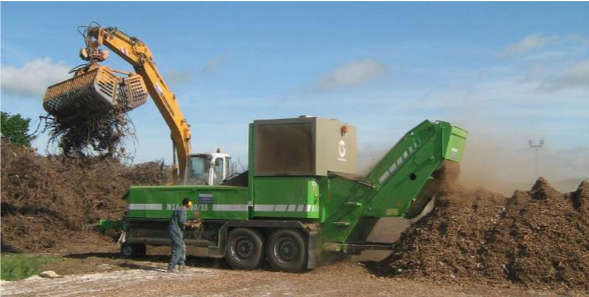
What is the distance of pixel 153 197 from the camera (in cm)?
1458

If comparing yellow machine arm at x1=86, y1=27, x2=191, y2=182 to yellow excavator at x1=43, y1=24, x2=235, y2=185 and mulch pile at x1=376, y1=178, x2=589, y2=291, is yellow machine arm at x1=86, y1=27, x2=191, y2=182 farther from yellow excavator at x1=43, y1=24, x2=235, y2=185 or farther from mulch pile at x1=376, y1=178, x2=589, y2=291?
mulch pile at x1=376, y1=178, x2=589, y2=291

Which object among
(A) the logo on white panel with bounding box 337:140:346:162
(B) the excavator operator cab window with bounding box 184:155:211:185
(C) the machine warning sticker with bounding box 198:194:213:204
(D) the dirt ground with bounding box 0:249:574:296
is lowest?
(D) the dirt ground with bounding box 0:249:574:296

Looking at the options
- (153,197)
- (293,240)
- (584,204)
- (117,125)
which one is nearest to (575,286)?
(584,204)

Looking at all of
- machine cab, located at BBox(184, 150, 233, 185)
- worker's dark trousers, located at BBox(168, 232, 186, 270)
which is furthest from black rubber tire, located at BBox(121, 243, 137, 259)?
worker's dark trousers, located at BBox(168, 232, 186, 270)

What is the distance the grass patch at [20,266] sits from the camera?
477 inches

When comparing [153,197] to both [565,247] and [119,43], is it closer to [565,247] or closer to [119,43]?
[119,43]

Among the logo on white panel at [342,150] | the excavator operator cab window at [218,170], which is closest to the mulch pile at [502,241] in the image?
the logo on white panel at [342,150]

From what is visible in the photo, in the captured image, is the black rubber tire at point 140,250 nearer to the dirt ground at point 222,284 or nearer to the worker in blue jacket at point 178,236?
the dirt ground at point 222,284

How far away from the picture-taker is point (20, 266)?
13070mm

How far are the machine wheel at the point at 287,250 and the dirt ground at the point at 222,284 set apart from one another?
0.75 ft

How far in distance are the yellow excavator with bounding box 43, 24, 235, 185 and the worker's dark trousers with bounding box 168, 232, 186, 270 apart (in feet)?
8.90

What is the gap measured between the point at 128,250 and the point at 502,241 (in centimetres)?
888

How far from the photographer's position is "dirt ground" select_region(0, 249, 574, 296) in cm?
1003

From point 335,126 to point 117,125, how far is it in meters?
7.84
